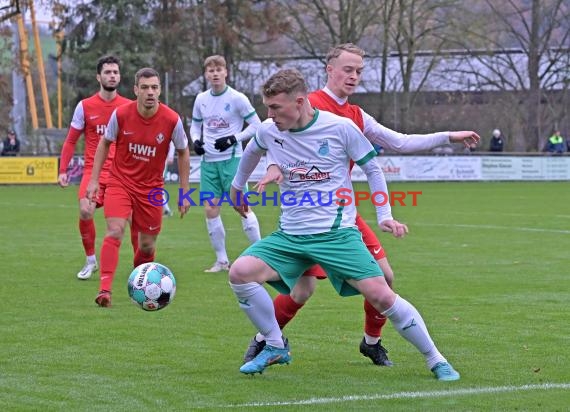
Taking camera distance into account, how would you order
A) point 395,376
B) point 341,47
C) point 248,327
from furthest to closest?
point 248,327
point 341,47
point 395,376

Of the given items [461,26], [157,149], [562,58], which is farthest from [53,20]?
[157,149]

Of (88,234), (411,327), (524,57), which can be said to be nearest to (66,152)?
(88,234)

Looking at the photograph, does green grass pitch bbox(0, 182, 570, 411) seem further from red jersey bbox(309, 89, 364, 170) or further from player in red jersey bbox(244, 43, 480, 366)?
red jersey bbox(309, 89, 364, 170)

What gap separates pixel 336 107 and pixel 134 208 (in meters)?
3.05

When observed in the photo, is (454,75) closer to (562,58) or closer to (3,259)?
(562,58)

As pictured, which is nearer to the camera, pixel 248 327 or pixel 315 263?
pixel 315 263

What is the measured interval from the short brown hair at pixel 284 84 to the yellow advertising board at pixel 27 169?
1131 inches

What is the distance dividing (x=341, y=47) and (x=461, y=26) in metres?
44.0

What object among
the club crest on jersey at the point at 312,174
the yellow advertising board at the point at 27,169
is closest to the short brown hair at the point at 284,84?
the club crest on jersey at the point at 312,174

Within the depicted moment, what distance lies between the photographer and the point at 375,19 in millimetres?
48656

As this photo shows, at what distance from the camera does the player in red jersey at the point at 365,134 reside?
266 inches

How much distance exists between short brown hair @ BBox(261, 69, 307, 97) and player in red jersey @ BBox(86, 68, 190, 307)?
10.5 feet

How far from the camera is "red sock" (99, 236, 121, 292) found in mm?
9375

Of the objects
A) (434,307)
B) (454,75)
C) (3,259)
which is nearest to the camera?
(434,307)
